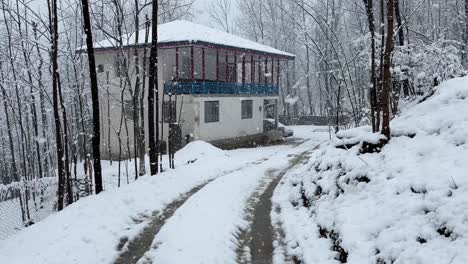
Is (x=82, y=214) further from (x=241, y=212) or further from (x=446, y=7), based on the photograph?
(x=446, y=7)

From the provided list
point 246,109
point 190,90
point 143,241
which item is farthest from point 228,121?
point 143,241

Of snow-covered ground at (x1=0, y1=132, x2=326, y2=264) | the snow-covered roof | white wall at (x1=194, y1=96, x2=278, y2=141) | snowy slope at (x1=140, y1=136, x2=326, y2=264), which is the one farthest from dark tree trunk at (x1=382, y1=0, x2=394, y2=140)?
white wall at (x1=194, y1=96, x2=278, y2=141)

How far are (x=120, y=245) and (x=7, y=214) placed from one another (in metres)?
19.4

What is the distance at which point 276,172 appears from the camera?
730 inches

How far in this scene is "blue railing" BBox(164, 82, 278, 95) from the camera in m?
26.9

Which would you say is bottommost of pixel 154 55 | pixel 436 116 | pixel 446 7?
pixel 436 116

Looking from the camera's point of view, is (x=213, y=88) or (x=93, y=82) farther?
(x=213, y=88)

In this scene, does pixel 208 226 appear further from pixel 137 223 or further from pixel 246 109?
pixel 246 109

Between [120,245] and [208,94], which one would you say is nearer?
[120,245]

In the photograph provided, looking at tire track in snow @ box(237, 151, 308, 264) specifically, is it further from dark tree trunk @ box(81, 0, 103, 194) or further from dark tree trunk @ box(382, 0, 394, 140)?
dark tree trunk @ box(81, 0, 103, 194)

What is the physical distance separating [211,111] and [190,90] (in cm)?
271

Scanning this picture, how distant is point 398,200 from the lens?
736 cm

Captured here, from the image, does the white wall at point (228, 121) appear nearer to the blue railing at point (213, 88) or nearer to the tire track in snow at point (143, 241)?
the blue railing at point (213, 88)

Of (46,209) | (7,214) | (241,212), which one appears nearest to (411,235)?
(241,212)
